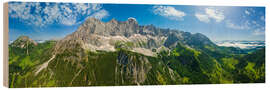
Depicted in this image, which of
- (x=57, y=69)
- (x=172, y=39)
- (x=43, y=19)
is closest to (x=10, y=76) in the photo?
(x=57, y=69)

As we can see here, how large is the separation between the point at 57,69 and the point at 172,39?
22.5 ft

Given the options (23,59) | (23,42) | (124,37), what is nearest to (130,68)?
(124,37)

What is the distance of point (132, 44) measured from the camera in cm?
1336

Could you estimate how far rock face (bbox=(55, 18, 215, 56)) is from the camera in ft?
42.6

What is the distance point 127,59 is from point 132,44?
93 cm

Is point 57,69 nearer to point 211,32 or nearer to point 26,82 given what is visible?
point 26,82

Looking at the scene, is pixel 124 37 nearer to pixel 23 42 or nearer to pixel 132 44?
pixel 132 44

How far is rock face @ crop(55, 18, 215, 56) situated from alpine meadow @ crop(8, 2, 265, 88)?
55 mm

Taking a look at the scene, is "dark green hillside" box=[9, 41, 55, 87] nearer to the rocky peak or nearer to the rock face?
the rock face

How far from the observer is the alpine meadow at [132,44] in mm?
12422

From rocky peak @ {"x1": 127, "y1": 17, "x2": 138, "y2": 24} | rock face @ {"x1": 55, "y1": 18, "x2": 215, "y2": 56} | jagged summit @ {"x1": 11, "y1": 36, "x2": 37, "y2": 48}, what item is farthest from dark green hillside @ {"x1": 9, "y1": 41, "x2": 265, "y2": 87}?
rocky peak @ {"x1": 127, "y1": 17, "x2": 138, "y2": 24}

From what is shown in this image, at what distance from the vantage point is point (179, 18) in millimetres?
13719

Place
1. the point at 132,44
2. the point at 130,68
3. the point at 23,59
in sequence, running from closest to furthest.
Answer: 1. the point at 23,59
2. the point at 130,68
3. the point at 132,44

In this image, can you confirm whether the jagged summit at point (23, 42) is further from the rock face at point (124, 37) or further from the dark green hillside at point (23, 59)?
the rock face at point (124, 37)
